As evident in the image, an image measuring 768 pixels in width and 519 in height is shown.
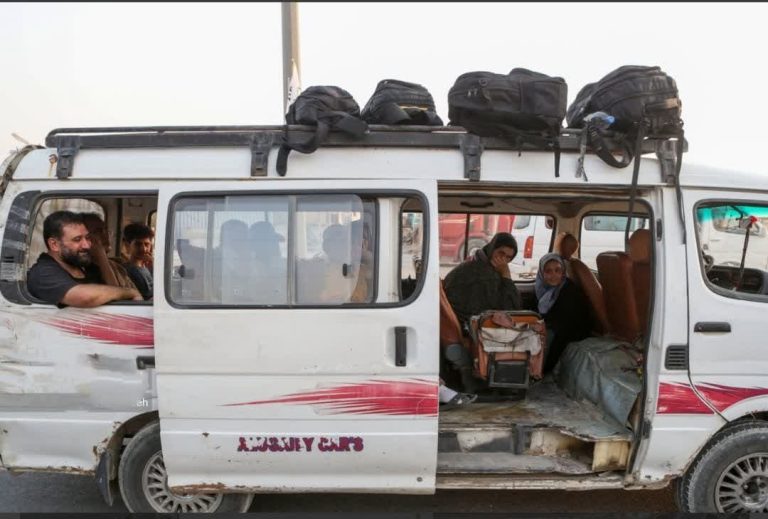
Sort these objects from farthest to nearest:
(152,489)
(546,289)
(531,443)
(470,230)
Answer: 1. (470,230)
2. (546,289)
3. (531,443)
4. (152,489)

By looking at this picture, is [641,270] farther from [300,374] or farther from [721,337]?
[300,374]

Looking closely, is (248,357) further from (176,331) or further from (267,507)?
(267,507)

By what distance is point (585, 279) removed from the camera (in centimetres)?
492

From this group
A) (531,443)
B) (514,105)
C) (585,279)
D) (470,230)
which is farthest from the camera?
(470,230)

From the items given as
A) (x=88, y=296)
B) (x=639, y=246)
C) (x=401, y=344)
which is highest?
(x=639, y=246)

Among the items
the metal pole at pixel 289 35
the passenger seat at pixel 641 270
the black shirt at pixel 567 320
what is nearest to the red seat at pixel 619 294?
the passenger seat at pixel 641 270

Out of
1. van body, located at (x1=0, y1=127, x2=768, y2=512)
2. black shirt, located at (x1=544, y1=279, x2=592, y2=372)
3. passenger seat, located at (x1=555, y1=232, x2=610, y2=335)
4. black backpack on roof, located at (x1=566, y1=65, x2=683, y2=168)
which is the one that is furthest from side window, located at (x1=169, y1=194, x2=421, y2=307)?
passenger seat, located at (x1=555, y1=232, x2=610, y2=335)

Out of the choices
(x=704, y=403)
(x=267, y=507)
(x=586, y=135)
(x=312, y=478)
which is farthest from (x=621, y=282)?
(x=267, y=507)

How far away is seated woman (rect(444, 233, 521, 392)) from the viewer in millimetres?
4762

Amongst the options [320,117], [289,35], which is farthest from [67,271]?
[289,35]

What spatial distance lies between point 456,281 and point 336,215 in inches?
76.7

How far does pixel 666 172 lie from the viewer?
10.4 feet

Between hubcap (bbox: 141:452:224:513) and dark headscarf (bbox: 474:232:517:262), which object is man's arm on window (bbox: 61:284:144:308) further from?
dark headscarf (bbox: 474:232:517:262)

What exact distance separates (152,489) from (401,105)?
2.68 m
